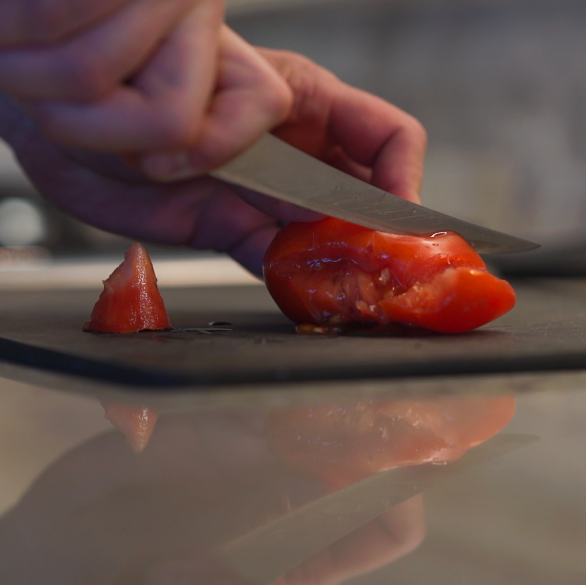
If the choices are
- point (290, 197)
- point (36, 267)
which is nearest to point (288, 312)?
point (290, 197)

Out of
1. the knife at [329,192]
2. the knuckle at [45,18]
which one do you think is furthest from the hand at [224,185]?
the knuckle at [45,18]

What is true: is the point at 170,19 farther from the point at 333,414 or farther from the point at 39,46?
the point at 333,414

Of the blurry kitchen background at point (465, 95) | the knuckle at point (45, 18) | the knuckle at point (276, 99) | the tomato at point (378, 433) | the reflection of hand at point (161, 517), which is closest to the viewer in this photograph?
the reflection of hand at point (161, 517)

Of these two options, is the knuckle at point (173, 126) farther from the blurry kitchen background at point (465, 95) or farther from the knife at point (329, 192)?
the blurry kitchen background at point (465, 95)

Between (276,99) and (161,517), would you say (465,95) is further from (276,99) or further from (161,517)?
(161,517)

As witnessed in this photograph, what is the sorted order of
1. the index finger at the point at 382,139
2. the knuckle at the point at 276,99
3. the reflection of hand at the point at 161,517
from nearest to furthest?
the reflection of hand at the point at 161,517 → the knuckle at the point at 276,99 → the index finger at the point at 382,139

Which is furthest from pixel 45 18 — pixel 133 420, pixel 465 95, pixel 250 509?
pixel 465 95
